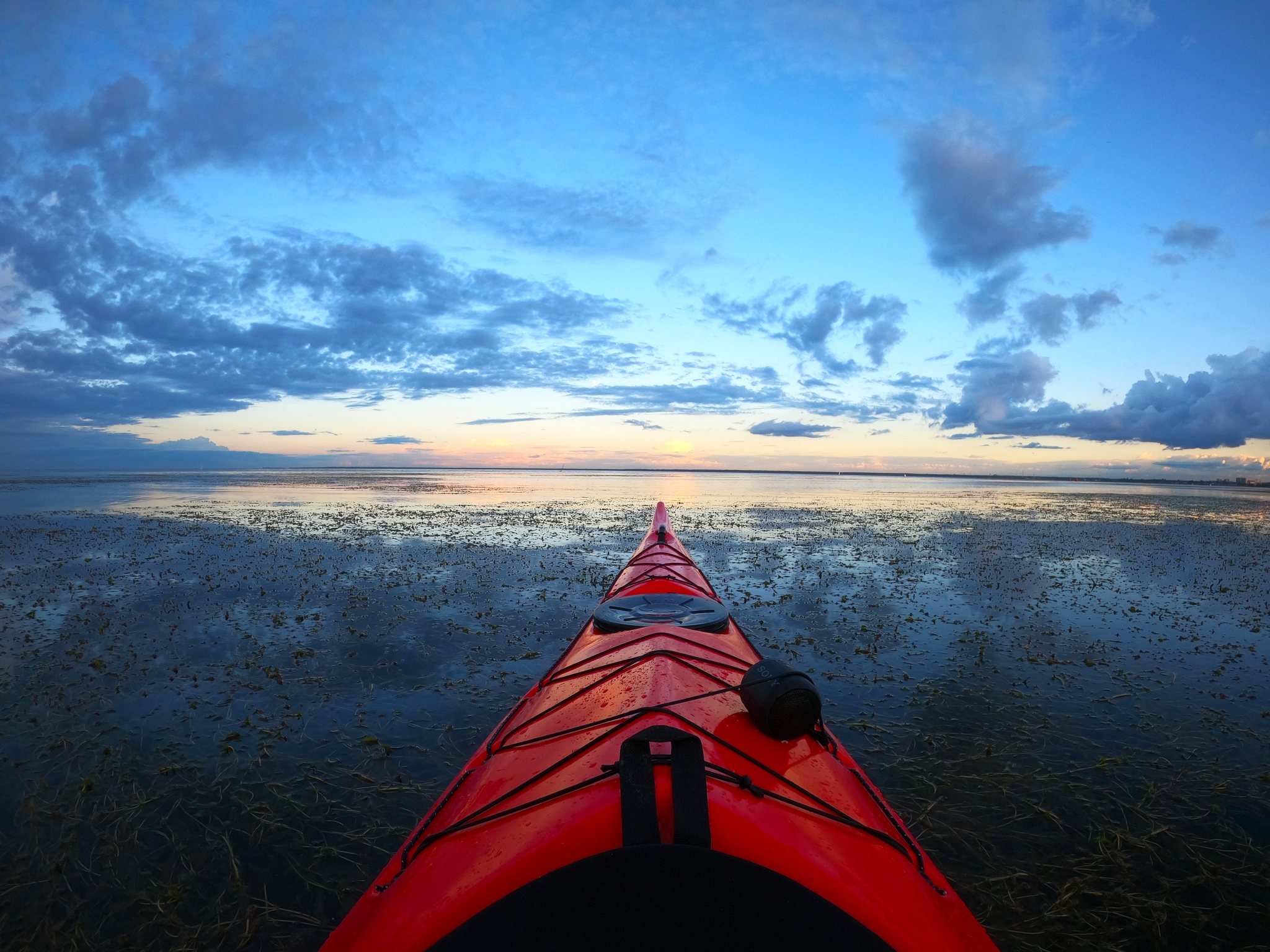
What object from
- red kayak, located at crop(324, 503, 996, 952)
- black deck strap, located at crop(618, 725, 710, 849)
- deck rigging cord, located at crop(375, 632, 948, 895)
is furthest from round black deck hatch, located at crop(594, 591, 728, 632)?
black deck strap, located at crop(618, 725, 710, 849)

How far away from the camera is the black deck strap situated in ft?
8.31

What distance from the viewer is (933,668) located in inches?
335

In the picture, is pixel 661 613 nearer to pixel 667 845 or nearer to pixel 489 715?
pixel 489 715

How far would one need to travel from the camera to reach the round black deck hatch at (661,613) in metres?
6.41

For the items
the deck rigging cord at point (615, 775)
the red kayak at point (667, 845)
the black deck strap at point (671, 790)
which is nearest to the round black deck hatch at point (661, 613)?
the deck rigging cord at point (615, 775)

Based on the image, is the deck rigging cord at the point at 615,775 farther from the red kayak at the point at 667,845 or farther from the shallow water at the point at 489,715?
the shallow water at the point at 489,715

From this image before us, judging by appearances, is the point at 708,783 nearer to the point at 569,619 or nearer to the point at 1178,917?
the point at 1178,917

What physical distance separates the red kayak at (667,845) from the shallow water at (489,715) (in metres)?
1.72

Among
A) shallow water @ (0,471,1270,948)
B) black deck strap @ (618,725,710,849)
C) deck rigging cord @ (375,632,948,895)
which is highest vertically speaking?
black deck strap @ (618,725,710,849)

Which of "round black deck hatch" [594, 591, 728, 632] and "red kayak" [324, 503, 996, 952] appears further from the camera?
"round black deck hatch" [594, 591, 728, 632]

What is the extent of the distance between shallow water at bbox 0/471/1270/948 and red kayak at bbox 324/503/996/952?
1724mm

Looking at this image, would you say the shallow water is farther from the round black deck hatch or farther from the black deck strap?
the black deck strap

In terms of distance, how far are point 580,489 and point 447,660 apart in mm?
45907

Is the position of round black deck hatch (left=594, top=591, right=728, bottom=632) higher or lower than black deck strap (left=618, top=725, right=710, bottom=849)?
lower
